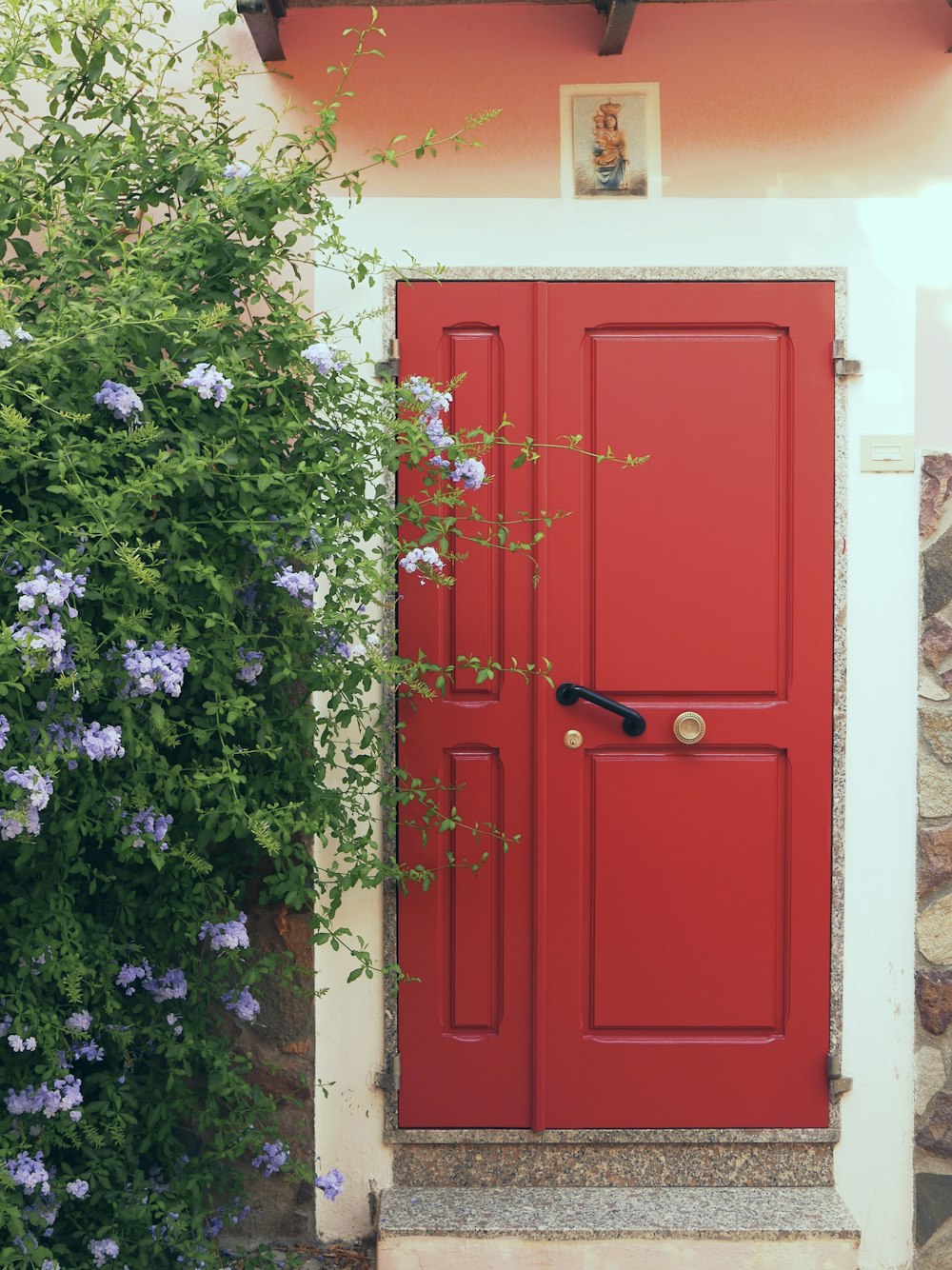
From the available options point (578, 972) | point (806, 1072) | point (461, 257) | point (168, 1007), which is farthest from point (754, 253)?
point (168, 1007)

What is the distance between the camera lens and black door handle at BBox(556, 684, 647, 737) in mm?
3072

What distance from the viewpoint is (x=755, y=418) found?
3117mm

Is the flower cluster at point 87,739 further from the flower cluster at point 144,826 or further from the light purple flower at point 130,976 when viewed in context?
the light purple flower at point 130,976

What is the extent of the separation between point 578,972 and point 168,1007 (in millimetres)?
1053

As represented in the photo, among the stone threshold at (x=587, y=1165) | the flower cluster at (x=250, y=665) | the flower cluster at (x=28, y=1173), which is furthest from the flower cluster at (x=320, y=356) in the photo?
the stone threshold at (x=587, y=1165)

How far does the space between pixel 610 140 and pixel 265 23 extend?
909 mm

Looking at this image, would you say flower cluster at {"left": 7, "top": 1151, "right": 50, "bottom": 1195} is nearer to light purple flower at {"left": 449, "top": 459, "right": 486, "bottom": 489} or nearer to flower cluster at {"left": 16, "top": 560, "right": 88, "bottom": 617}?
flower cluster at {"left": 16, "top": 560, "right": 88, "bottom": 617}

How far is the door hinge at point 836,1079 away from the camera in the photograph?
310cm

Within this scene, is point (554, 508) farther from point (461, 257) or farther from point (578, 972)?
point (578, 972)

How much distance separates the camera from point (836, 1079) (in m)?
3.11

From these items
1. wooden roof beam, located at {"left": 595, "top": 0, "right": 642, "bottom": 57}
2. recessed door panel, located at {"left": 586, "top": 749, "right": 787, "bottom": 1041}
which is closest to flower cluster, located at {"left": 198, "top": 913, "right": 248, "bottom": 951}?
recessed door panel, located at {"left": 586, "top": 749, "right": 787, "bottom": 1041}

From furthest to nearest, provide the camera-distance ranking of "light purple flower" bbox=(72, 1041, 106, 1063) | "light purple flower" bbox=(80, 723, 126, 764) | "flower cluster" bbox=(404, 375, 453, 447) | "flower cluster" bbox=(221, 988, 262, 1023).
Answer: "flower cluster" bbox=(221, 988, 262, 1023) → "flower cluster" bbox=(404, 375, 453, 447) → "light purple flower" bbox=(72, 1041, 106, 1063) → "light purple flower" bbox=(80, 723, 126, 764)

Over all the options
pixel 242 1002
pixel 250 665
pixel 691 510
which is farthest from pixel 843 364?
pixel 242 1002

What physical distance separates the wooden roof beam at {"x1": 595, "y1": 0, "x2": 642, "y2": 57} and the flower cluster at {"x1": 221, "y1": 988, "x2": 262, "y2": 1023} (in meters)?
2.49
